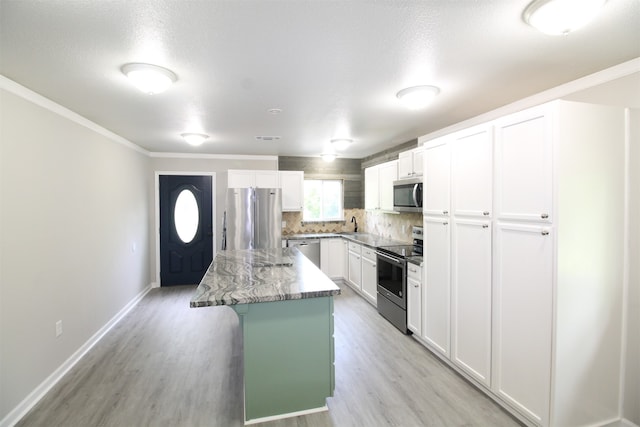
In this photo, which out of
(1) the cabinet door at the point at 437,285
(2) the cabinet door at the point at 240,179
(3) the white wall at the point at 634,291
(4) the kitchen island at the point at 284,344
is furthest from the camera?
(2) the cabinet door at the point at 240,179

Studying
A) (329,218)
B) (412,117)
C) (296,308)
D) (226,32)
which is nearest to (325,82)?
(226,32)

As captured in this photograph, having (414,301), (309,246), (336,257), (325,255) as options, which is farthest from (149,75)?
(336,257)

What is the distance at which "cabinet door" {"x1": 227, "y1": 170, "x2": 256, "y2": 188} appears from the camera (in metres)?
5.36

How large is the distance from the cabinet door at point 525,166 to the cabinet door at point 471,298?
291 millimetres

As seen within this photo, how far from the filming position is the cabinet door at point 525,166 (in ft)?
6.20

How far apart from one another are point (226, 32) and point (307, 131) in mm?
2285

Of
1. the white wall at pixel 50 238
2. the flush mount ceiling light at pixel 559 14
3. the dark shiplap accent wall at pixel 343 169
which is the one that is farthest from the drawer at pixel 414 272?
the white wall at pixel 50 238

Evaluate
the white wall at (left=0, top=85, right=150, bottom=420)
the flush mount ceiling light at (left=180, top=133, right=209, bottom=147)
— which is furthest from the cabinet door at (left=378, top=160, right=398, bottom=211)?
the white wall at (left=0, top=85, right=150, bottom=420)

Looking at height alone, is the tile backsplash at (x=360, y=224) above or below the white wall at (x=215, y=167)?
below

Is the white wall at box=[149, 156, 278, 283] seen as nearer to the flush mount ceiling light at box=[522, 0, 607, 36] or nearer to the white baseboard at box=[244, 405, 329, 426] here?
the white baseboard at box=[244, 405, 329, 426]

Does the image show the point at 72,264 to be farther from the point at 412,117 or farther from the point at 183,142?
the point at 412,117

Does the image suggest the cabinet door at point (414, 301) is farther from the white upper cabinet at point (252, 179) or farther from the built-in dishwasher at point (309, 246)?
the white upper cabinet at point (252, 179)

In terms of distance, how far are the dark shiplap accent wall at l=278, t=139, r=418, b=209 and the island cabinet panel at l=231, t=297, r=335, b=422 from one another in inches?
156

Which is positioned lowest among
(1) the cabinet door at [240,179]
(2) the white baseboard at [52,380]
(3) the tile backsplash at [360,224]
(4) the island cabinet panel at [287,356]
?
(2) the white baseboard at [52,380]
